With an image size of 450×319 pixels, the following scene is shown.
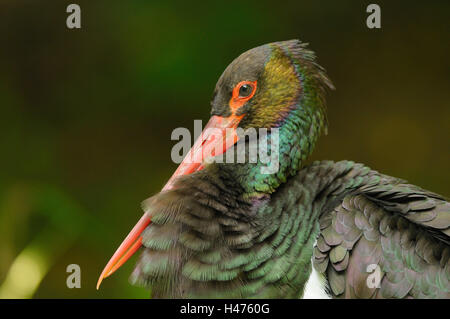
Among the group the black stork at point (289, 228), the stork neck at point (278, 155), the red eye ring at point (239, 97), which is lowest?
the black stork at point (289, 228)

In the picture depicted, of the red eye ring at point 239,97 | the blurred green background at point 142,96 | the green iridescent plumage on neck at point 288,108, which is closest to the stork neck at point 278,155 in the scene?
the green iridescent plumage on neck at point 288,108

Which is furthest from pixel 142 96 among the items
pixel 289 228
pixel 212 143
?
pixel 289 228

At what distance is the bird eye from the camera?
1857 millimetres

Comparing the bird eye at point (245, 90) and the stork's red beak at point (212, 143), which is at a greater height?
the bird eye at point (245, 90)

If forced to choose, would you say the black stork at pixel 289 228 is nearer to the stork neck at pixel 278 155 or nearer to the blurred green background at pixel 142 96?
the stork neck at pixel 278 155

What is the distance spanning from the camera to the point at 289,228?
1.62 meters

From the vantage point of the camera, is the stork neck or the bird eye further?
the bird eye

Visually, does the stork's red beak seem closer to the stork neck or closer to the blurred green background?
the stork neck

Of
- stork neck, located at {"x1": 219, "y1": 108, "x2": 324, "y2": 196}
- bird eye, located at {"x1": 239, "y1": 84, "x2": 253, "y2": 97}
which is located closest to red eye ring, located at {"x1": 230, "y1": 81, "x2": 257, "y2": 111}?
bird eye, located at {"x1": 239, "y1": 84, "x2": 253, "y2": 97}

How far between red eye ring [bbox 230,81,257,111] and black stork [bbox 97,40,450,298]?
1cm

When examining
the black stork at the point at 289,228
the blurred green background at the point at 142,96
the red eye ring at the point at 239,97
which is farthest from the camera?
the blurred green background at the point at 142,96

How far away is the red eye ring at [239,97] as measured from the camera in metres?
1.86

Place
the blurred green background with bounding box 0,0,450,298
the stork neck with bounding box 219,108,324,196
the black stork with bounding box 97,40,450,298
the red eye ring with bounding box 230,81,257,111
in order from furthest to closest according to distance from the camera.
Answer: the blurred green background with bounding box 0,0,450,298, the red eye ring with bounding box 230,81,257,111, the stork neck with bounding box 219,108,324,196, the black stork with bounding box 97,40,450,298

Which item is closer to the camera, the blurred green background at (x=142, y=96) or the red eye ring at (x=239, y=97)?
the red eye ring at (x=239, y=97)
